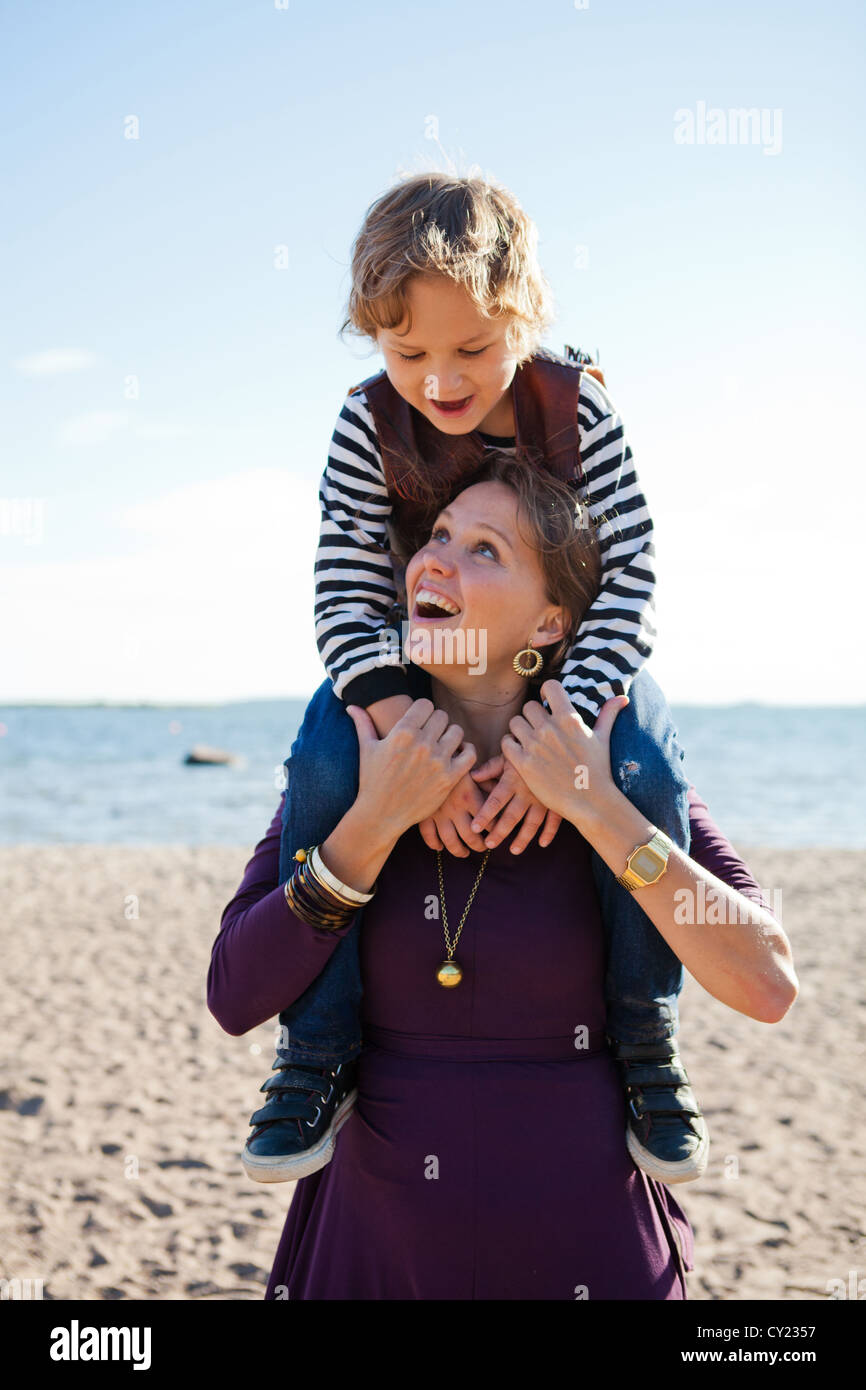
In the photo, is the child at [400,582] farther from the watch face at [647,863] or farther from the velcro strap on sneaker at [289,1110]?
the watch face at [647,863]

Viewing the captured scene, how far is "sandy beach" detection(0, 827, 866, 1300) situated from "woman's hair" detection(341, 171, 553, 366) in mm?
4061

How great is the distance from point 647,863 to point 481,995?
1.36 feet

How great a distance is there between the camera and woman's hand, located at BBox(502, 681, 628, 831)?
200cm

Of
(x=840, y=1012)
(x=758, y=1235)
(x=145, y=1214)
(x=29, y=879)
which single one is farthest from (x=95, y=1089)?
(x=29, y=879)

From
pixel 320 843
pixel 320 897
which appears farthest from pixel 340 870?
pixel 320 843

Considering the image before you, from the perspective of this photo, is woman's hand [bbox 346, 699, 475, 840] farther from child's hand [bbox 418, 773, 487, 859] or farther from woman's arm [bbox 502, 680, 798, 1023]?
woman's arm [bbox 502, 680, 798, 1023]

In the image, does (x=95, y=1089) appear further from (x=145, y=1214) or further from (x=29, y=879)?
(x=29, y=879)

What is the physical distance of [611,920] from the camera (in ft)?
6.86

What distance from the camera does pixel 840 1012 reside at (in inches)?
333

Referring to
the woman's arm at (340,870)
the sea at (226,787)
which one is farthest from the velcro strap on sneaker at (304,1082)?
the sea at (226,787)

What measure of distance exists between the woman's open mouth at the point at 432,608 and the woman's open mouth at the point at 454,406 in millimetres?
511

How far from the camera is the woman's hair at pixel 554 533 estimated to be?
2262 mm

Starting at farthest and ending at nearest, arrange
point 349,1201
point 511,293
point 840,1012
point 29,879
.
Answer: point 29,879 < point 840,1012 < point 511,293 < point 349,1201
